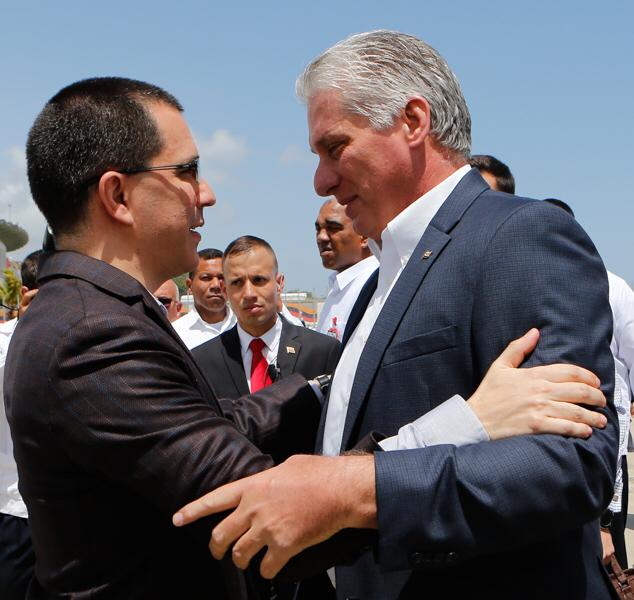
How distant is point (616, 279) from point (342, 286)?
2.70 meters

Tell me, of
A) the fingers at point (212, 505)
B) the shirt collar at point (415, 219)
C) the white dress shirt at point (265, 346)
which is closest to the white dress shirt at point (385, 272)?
the shirt collar at point (415, 219)

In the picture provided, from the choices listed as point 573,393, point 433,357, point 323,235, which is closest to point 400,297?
point 433,357

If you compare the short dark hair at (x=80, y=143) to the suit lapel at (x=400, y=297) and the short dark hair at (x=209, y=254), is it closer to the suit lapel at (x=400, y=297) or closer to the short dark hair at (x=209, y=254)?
the suit lapel at (x=400, y=297)

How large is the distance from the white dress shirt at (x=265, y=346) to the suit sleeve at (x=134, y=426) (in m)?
3.33

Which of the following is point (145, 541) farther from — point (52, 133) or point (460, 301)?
point (52, 133)

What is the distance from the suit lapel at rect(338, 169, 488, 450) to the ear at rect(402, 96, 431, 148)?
24 cm

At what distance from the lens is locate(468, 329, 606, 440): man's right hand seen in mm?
1559

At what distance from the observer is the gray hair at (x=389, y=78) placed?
215 cm

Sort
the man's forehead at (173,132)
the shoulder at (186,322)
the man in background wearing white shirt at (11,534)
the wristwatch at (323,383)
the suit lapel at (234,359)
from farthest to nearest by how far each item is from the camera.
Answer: the shoulder at (186,322) → the suit lapel at (234,359) → the man in background wearing white shirt at (11,534) → the wristwatch at (323,383) → the man's forehead at (173,132)

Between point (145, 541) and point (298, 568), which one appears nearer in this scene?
point (298, 568)

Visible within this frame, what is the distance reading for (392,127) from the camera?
217 centimetres

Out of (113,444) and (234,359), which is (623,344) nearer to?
(234,359)

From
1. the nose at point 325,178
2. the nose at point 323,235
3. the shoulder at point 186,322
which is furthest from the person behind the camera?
the shoulder at point 186,322

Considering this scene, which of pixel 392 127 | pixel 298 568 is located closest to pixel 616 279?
pixel 392 127
